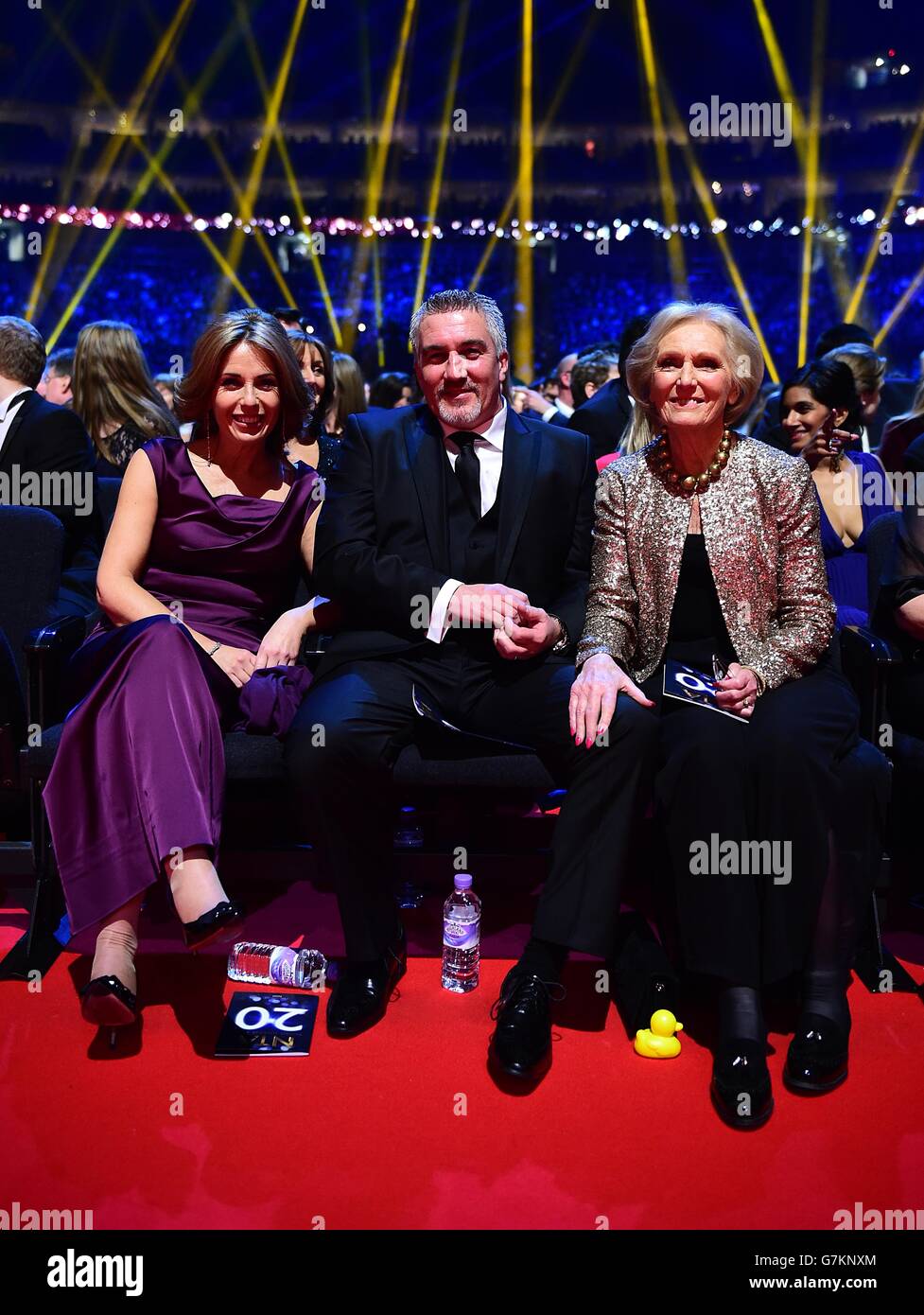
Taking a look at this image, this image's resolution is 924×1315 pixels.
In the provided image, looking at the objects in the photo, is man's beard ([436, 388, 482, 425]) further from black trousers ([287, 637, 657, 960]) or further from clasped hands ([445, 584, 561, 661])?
black trousers ([287, 637, 657, 960])

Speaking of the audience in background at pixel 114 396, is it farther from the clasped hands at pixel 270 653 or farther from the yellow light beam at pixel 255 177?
the yellow light beam at pixel 255 177

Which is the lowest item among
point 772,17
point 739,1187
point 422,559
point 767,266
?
point 739,1187

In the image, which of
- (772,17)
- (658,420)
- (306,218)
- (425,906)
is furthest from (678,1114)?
(306,218)

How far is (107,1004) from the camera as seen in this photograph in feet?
7.14

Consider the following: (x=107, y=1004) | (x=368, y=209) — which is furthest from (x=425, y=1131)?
(x=368, y=209)

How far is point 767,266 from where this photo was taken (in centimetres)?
1433

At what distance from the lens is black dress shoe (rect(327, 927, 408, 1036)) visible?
241cm

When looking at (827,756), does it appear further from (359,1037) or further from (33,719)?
(33,719)

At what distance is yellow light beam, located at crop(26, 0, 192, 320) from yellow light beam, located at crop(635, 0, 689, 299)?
5.04 meters

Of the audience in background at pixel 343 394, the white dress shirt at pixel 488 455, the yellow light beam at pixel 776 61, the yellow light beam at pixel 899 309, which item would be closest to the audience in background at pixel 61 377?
the audience in background at pixel 343 394

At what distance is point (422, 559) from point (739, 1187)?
1.59m

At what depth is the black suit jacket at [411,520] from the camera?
2777 mm

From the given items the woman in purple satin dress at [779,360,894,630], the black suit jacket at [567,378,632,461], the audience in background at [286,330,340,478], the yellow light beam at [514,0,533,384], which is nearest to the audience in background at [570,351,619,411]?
the black suit jacket at [567,378,632,461]

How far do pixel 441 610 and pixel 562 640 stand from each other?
34 centimetres
